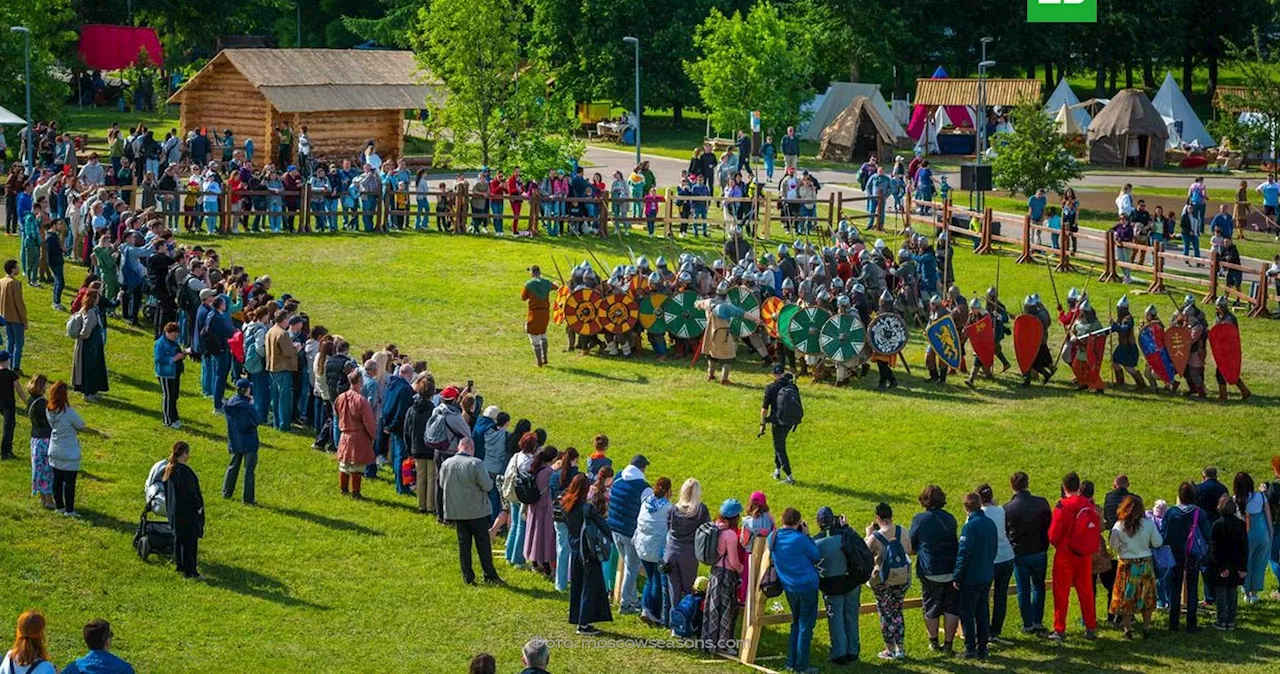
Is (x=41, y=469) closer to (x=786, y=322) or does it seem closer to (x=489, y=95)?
(x=786, y=322)

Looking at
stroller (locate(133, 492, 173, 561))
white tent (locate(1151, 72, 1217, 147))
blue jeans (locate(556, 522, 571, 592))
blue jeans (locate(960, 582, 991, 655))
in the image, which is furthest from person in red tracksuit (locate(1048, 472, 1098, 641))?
white tent (locate(1151, 72, 1217, 147))

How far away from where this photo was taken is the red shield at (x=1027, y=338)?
28109mm

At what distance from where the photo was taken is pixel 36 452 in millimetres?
18922

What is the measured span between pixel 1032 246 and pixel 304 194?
16.5 meters

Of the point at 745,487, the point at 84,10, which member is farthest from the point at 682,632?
the point at 84,10

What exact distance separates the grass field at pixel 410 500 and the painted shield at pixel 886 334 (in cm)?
75

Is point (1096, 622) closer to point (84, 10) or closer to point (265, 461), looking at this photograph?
point (265, 461)

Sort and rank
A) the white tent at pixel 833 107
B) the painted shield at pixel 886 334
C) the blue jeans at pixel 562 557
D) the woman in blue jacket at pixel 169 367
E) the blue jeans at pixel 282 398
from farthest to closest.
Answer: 1. the white tent at pixel 833 107
2. the painted shield at pixel 886 334
3. the blue jeans at pixel 282 398
4. the woman in blue jacket at pixel 169 367
5. the blue jeans at pixel 562 557

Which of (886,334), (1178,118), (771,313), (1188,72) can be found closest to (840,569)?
(886,334)

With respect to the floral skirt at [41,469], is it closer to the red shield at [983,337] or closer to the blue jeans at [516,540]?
the blue jeans at [516,540]

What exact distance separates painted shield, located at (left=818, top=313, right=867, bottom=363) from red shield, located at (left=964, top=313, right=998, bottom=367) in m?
1.73

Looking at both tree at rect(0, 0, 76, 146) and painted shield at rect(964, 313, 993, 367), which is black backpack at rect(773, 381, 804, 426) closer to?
painted shield at rect(964, 313, 993, 367)

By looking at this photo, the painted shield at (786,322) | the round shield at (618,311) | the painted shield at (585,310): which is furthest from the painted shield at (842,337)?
the painted shield at (585,310)

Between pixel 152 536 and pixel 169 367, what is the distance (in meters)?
5.18
